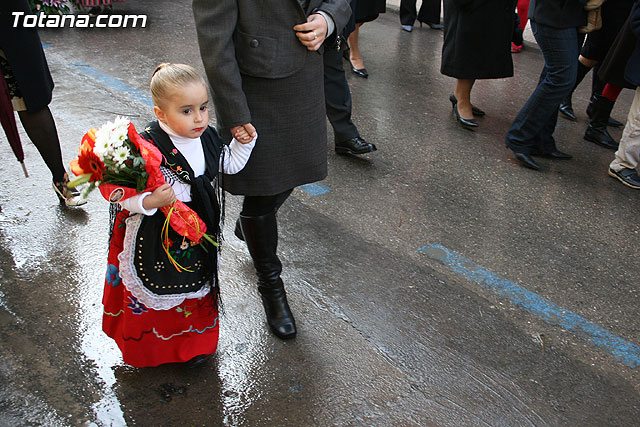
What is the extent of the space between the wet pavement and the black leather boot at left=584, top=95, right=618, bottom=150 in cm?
16

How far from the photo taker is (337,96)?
157 inches

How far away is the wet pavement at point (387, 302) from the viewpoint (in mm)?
2225

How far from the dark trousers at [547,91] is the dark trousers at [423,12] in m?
3.87

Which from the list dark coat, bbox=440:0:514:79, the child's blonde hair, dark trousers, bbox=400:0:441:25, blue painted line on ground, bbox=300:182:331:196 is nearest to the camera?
the child's blonde hair

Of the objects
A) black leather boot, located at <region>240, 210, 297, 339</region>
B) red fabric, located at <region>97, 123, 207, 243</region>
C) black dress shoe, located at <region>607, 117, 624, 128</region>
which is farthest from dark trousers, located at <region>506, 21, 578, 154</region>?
red fabric, located at <region>97, 123, 207, 243</region>

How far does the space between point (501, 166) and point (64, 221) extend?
301 cm

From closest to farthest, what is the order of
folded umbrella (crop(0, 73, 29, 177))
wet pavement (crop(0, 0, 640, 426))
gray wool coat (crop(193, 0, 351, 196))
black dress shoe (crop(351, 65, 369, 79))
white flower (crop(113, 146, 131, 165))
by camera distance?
white flower (crop(113, 146, 131, 165))
gray wool coat (crop(193, 0, 351, 196))
wet pavement (crop(0, 0, 640, 426))
folded umbrella (crop(0, 73, 29, 177))
black dress shoe (crop(351, 65, 369, 79))

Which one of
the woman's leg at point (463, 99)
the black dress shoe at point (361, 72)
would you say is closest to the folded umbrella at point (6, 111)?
the woman's leg at point (463, 99)

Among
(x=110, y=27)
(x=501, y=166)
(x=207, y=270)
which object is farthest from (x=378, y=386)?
(x=110, y=27)

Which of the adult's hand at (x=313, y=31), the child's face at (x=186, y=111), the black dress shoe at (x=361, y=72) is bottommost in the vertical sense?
the black dress shoe at (x=361, y=72)

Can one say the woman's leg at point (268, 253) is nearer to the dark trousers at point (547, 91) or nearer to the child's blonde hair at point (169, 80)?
the child's blonde hair at point (169, 80)

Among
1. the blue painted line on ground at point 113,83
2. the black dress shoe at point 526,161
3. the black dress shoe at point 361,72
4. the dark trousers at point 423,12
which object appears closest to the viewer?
the black dress shoe at point 526,161

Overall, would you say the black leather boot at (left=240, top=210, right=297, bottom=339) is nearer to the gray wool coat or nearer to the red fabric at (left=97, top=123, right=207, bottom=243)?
the gray wool coat

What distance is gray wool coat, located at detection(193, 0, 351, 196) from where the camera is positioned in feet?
6.57
